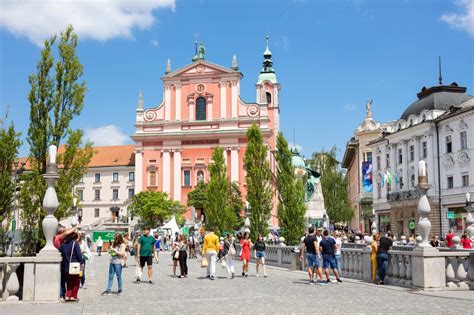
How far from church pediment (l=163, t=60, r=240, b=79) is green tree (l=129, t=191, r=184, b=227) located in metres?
15.6

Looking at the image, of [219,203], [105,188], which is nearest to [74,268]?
[219,203]

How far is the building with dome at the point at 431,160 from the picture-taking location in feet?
155

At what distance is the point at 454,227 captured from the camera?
47469 millimetres

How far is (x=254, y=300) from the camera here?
13242 millimetres

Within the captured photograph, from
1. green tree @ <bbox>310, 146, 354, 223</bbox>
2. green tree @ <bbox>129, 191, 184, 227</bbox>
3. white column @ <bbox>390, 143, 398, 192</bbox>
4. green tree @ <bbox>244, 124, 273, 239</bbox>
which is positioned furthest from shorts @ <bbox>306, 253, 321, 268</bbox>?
green tree @ <bbox>310, 146, 354, 223</bbox>

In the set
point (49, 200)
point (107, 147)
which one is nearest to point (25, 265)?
point (49, 200)

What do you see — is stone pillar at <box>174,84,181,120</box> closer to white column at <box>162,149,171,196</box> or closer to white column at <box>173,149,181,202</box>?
white column at <box>173,149,181,202</box>

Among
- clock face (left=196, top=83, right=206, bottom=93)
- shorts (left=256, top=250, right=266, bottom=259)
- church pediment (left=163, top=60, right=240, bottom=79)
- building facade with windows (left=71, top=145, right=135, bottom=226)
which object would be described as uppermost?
church pediment (left=163, top=60, right=240, bottom=79)

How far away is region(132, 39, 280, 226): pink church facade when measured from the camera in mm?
71562

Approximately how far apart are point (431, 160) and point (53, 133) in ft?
131

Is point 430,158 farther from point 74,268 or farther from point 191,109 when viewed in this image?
point 74,268

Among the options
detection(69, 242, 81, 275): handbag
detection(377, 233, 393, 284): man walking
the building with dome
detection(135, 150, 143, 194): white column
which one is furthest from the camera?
detection(135, 150, 143, 194): white column

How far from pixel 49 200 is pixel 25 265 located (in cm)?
158

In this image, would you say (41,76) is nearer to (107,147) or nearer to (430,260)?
(430,260)
